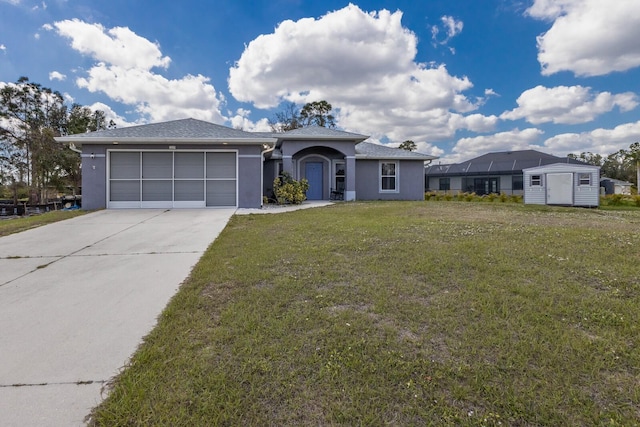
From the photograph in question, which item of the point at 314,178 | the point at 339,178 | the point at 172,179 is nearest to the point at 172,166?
the point at 172,179

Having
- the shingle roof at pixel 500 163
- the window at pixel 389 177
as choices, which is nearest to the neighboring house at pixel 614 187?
the shingle roof at pixel 500 163

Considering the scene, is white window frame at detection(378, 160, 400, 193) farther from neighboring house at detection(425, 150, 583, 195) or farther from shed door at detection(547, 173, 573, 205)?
neighboring house at detection(425, 150, 583, 195)

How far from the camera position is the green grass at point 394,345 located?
1838mm

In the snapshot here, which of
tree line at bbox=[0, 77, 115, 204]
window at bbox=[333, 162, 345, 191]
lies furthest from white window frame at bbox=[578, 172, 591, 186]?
tree line at bbox=[0, 77, 115, 204]

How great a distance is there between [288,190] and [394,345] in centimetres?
1201

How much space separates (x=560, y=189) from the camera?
1845 cm

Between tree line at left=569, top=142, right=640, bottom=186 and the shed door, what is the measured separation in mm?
18875

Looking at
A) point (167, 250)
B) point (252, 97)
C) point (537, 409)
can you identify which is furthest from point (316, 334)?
point (252, 97)

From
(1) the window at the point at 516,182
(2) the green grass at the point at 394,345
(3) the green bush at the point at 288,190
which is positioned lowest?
(2) the green grass at the point at 394,345

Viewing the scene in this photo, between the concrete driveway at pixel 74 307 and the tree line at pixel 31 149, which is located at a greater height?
the tree line at pixel 31 149

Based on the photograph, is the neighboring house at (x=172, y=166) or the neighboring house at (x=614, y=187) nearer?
the neighboring house at (x=172, y=166)

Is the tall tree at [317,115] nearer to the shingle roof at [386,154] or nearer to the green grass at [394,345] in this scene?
the shingle roof at [386,154]

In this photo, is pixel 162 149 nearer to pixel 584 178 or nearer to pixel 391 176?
pixel 391 176

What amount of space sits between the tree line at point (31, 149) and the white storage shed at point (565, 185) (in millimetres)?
32149
